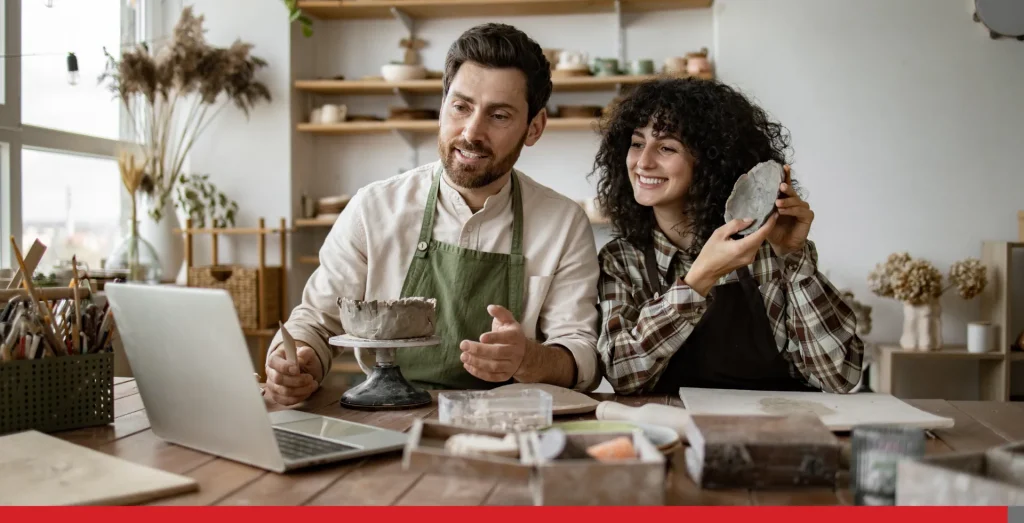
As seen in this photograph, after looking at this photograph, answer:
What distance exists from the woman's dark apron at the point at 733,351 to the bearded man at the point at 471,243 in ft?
0.73

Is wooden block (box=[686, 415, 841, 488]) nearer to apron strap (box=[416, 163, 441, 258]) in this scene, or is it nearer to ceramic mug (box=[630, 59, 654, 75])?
apron strap (box=[416, 163, 441, 258])

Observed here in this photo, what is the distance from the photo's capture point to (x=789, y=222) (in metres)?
1.75

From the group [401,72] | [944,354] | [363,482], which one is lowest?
[944,354]

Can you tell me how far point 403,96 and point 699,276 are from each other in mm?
3025

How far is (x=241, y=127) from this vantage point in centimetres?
436

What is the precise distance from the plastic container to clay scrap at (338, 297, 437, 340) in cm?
23

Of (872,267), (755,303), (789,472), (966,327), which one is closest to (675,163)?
(755,303)

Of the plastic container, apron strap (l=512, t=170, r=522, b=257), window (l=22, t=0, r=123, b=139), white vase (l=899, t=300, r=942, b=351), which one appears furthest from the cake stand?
white vase (l=899, t=300, r=942, b=351)

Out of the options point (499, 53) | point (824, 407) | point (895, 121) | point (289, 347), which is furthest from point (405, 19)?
point (824, 407)

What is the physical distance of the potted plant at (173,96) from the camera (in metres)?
3.91

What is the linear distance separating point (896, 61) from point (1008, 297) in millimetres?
1189

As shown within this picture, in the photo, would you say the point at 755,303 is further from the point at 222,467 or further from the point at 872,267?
the point at 872,267

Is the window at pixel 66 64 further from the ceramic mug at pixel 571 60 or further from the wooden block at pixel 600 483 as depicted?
the wooden block at pixel 600 483

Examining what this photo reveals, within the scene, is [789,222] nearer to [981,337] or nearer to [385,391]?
[385,391]
